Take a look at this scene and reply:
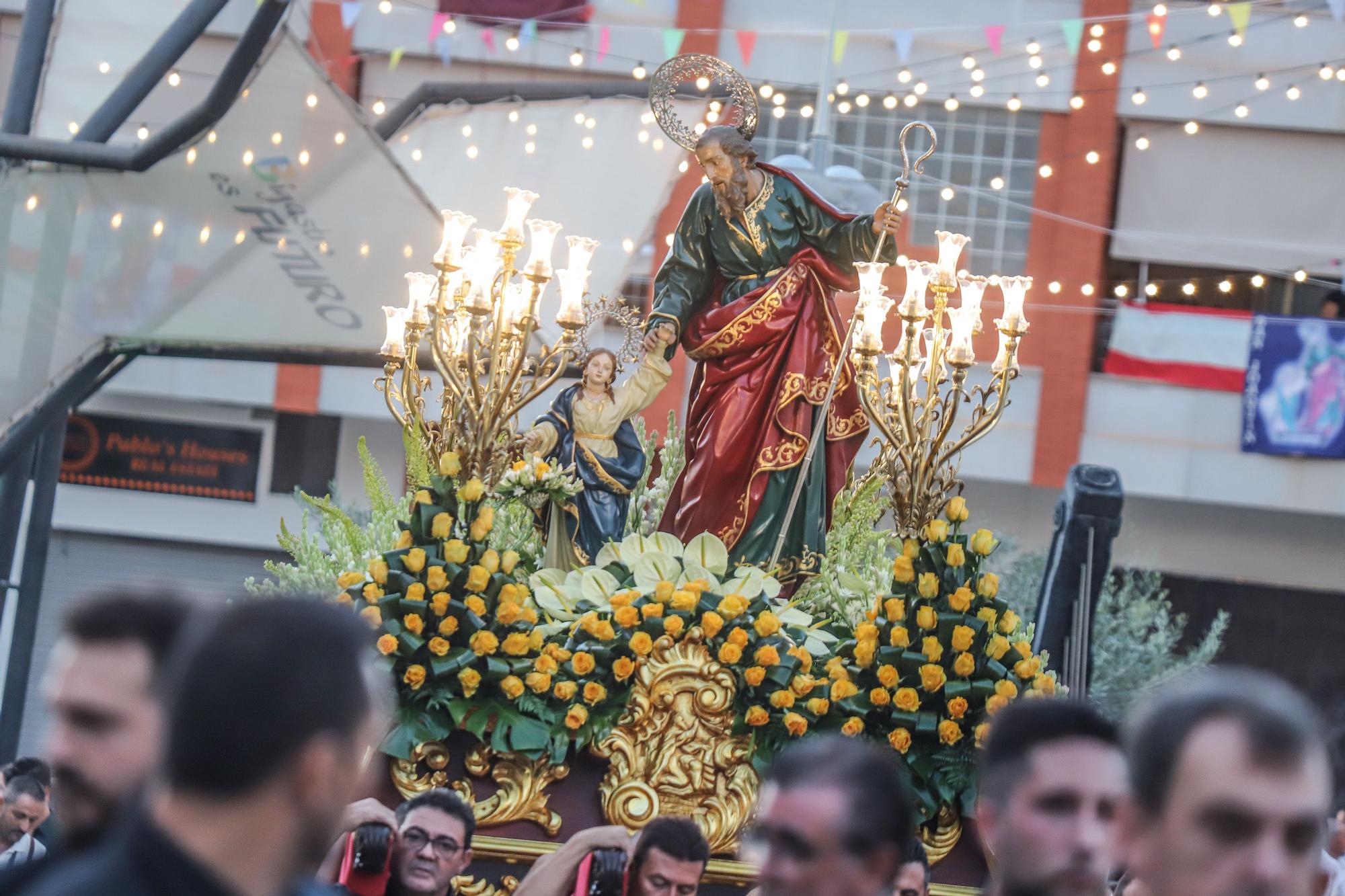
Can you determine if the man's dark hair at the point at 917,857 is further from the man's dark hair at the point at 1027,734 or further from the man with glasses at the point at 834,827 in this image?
the man with glasses at the point at 834,827

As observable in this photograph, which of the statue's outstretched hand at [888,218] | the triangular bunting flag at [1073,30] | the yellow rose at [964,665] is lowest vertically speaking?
the yellow rose at [964,665]

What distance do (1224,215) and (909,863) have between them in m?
14.1

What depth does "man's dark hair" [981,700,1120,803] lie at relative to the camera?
2467 millimetres

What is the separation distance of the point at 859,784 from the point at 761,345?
5.29 meters

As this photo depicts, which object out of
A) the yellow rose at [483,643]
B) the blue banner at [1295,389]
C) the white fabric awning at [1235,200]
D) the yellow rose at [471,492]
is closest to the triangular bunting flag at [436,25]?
the white fabric awning at [1235,200]

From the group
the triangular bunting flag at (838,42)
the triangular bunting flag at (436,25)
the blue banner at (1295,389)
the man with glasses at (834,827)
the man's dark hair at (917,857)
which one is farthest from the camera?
the blue banner at (1295,389)

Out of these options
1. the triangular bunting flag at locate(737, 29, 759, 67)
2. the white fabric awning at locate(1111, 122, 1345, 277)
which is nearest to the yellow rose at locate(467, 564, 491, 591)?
the triangular bunting flag at locate(737, 29, 759, 67)

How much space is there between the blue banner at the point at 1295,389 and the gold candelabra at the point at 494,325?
11.0 m

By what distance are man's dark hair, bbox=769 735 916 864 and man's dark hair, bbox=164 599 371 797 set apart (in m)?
0.68

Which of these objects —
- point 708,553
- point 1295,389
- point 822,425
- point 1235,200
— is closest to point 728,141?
point 822,425

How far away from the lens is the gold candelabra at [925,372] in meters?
6.57

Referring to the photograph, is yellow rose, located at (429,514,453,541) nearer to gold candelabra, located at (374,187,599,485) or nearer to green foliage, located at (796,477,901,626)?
gold candelabra, located at (374,187,599,485)

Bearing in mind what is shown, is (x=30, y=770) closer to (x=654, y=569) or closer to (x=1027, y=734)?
(x=654, y=569)

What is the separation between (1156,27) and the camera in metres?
14.3
